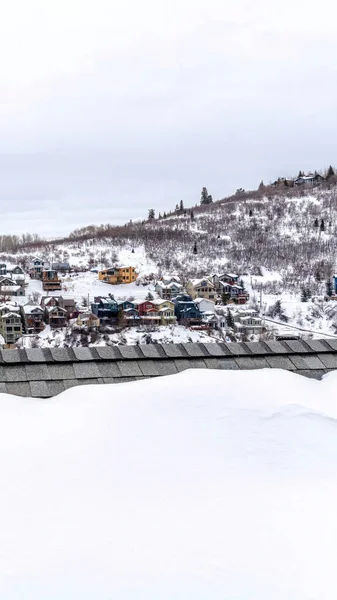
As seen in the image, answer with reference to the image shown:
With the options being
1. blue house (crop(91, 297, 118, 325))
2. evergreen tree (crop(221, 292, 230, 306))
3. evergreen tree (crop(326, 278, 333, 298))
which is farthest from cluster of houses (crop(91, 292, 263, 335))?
evergreen tree (crop(326, 278, 333, 298))

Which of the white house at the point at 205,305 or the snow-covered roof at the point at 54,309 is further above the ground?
the snow-covered roof at the point at 54,309

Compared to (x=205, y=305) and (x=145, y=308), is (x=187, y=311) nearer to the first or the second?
(x=145, y=308)

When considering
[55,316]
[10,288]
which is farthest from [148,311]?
[10,288]

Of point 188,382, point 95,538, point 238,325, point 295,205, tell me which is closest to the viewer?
point 95,538

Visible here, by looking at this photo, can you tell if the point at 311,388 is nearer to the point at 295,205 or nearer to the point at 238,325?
the point at 238,325

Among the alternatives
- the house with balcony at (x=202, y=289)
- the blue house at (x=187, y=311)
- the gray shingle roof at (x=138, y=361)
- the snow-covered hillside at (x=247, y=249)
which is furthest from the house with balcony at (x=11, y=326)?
the gray shingle roof at (x=138, y=361)

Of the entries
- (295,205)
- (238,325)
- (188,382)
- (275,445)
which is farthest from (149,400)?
(295,205)

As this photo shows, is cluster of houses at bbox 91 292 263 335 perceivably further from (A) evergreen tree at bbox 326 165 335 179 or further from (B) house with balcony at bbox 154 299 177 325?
(A) evergreen tree at bbox 326 165 335 179

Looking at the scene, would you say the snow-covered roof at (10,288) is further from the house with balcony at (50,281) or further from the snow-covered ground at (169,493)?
the snow-covered ground at (169,493)
